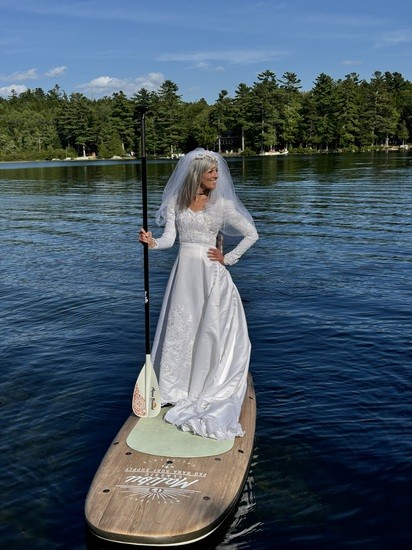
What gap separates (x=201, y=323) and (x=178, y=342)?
363mm

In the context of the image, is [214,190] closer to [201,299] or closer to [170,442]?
[201,299]

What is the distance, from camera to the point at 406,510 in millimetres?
6512

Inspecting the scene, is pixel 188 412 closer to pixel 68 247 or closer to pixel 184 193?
pixel 184 193

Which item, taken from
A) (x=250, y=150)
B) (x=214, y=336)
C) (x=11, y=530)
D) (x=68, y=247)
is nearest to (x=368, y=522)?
(x=214, y=336)

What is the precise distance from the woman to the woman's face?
1cm

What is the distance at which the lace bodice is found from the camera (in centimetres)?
717

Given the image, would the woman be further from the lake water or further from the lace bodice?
the lake water

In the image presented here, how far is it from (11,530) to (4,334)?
706 cm

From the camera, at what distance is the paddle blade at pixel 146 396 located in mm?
7229

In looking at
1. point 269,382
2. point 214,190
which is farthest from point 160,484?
point 269,382

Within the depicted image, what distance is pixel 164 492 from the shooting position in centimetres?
576

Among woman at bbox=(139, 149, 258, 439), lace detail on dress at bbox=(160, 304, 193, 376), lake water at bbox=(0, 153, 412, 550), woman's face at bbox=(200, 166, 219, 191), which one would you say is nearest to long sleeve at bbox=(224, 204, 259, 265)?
woman at bbox=(139, 149, 258, 439)

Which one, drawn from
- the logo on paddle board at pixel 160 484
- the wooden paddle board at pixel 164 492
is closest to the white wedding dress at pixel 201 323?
the wooden paddle board at pixel 164 492

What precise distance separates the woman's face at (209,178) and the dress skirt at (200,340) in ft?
2.33
